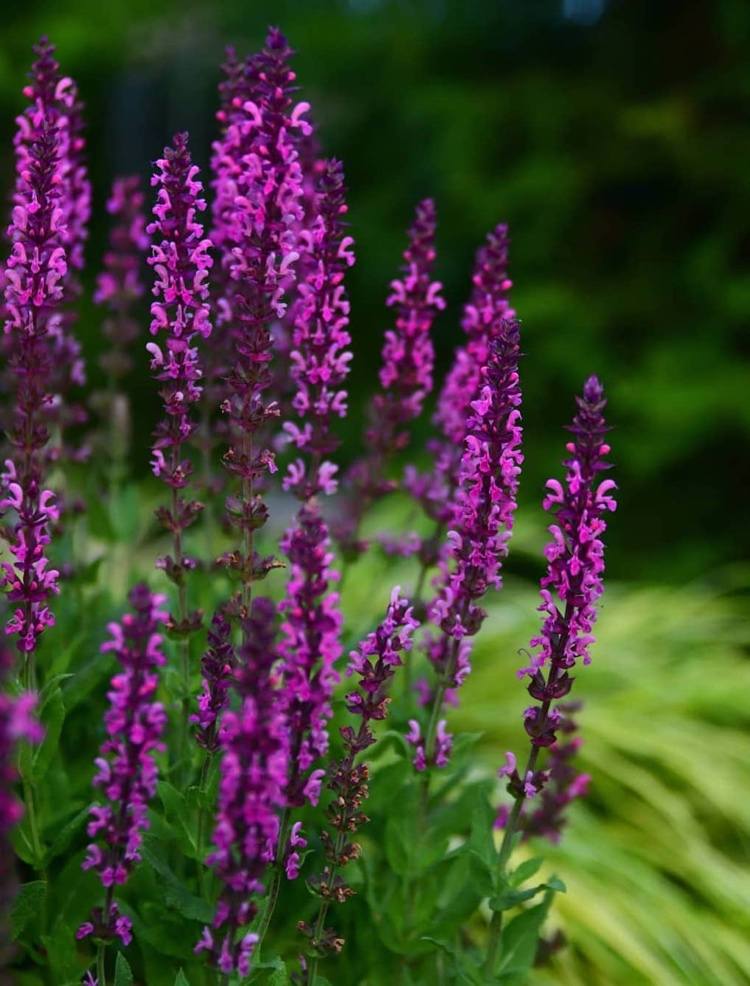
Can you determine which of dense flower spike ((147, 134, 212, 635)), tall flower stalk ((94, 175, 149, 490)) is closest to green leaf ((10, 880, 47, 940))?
dense flower spike ((147, 134, 212, 635))

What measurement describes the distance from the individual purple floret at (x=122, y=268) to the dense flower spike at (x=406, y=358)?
760mm

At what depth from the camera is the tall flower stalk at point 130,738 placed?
1.55 metres

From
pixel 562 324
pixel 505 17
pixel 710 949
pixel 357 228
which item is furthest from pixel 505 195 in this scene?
pixel 710 949

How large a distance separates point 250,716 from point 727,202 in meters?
6.91

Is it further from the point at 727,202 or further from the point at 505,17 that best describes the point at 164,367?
the point at 505,17

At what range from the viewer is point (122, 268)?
308cm

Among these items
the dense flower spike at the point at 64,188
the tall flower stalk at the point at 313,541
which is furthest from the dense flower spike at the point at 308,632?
the dense flower spike at the point at 64,188

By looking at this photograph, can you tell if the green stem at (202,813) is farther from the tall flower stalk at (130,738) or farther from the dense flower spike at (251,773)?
the dense flower spike at (251,773)

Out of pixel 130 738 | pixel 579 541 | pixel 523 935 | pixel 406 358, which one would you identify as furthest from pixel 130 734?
pixel 406 358

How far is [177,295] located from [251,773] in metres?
0.83

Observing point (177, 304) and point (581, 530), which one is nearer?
point (581, 530)

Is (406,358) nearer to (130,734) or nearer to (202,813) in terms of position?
(202,813)

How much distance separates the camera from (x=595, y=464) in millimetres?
1778

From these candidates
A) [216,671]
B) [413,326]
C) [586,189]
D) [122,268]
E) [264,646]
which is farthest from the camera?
[586,189]
